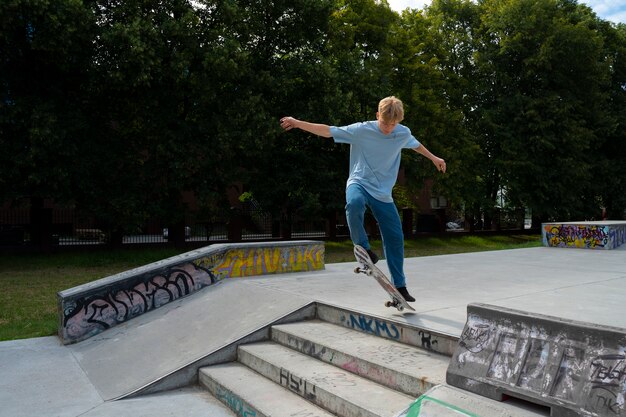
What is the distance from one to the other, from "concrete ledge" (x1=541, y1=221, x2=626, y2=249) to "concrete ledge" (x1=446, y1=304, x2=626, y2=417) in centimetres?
1225

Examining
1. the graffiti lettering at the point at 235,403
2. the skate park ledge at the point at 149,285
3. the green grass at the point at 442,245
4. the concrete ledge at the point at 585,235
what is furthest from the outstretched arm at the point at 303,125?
the green grass at the point at 442,245

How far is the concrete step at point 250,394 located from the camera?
3637 mm

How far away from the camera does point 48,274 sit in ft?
45.3

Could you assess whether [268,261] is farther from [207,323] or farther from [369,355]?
[369,355]

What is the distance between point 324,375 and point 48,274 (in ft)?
41.1

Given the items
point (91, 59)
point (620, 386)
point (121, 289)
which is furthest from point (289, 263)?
point (91, 59)

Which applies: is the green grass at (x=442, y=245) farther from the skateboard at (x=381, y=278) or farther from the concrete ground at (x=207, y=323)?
the skateboard at (x=381, y=278)

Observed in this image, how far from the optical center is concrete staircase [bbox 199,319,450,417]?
3.40 meters

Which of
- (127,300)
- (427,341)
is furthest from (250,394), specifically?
(127,300)

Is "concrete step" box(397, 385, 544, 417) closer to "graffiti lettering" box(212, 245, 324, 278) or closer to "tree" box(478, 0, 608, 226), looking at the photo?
"graffiti lettering" box(212, 245, 324, 278)

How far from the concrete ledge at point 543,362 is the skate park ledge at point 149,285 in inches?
176

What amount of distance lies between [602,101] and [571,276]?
2843cm

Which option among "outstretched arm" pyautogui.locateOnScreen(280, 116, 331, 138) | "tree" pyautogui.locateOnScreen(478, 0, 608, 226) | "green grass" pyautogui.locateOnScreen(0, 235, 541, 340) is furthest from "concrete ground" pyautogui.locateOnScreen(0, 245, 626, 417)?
"tree" pyautogui.locateOnScreen(478, 0, 608, 226)

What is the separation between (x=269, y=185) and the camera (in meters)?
20.6
